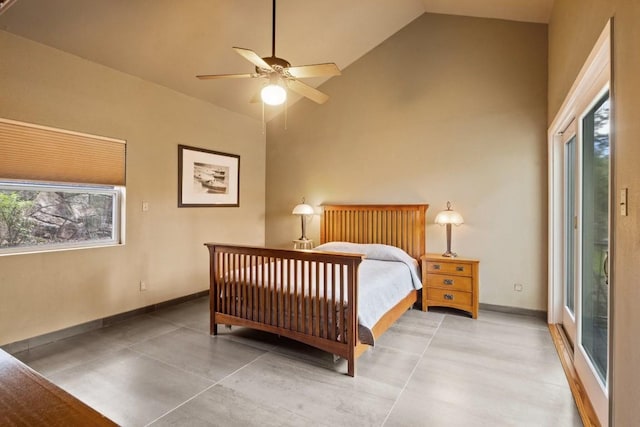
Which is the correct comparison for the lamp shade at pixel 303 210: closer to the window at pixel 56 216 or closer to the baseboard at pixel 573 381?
the window at pixel 56 216

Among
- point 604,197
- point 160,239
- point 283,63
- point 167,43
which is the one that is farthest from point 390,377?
point 167,43

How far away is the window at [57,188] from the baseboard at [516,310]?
14.7ft

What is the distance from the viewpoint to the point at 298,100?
17.9 feet

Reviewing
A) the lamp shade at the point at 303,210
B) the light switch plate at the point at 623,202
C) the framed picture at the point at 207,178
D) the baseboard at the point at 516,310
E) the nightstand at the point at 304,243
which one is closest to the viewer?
the light switch plate at the point at 623,202

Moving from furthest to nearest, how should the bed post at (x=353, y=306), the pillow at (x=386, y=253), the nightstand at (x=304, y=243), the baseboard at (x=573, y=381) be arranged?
the nightstand at (x=304, y=243) → the pillow at (x=386, y=253) → the bed post at (x=353, y=306) → the baseboard at (x=573, y=381)

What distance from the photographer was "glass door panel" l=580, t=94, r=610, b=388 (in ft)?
6.70

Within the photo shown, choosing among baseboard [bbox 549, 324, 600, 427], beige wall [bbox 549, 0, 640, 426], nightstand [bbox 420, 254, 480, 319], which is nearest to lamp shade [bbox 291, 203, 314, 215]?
nightstand [bbox 420, 254, 480, 319]

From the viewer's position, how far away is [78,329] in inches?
130

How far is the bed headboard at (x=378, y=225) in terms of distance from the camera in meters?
4.38

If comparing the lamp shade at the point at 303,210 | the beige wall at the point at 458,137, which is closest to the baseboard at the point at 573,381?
the beige wall at the point at 458,137

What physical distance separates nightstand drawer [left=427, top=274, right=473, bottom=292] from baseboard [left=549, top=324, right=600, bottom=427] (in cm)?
89

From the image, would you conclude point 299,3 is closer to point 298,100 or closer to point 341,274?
point 298,100

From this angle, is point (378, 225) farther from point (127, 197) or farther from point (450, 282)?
point (127, 197)

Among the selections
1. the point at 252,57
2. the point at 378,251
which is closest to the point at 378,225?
the point at 378,251
